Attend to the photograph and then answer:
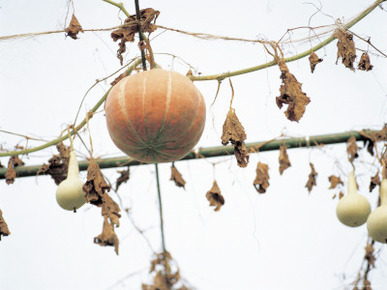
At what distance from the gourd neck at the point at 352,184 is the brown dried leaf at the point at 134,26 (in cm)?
252

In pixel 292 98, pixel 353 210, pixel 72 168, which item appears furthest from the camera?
pixel 353 210

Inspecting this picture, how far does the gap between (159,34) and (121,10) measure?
32 cm

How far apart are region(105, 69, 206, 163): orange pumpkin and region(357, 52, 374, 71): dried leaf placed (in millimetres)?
950

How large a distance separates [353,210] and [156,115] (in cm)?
233

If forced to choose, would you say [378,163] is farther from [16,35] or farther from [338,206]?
[16,35]

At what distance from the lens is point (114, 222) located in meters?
3.00

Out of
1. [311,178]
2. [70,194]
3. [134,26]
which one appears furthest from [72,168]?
[311,178]

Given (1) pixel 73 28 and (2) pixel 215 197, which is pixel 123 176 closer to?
(2) pixel 215 197

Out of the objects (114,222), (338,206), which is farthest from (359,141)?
(114,222)

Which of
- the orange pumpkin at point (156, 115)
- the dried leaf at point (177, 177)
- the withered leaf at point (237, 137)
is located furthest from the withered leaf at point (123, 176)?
the withered leaf at point (237, 137)

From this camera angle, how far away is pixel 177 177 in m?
4.59

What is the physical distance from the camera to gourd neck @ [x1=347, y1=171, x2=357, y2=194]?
478cm

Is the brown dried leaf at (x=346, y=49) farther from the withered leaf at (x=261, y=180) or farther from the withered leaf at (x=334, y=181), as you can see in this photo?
the withered leaf at (x=334, y=181)

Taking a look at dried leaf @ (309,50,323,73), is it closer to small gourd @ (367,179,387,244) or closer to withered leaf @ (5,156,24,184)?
small gourd @ (367,179,387,244)
